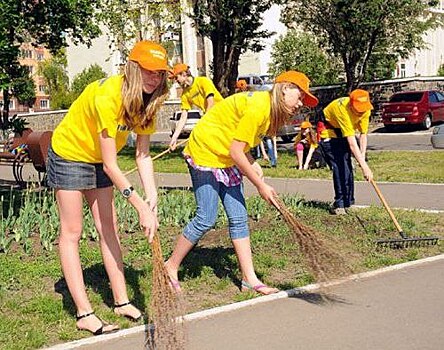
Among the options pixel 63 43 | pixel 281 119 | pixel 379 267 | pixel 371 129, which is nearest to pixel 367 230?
pixel 379 267

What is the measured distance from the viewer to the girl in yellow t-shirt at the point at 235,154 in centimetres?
584

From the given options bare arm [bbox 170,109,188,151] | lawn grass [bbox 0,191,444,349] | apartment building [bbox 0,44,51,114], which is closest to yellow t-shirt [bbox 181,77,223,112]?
bare arm [bbox 170,109,188,151]

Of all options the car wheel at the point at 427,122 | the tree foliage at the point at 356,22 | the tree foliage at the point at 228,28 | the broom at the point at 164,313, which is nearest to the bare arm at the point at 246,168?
the broom at the point at 164,313

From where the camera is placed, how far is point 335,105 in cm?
966

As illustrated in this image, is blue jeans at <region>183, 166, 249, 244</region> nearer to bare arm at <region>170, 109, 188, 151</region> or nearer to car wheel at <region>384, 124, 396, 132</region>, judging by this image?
bare arm at <region>170, 109, 188, 151</region>

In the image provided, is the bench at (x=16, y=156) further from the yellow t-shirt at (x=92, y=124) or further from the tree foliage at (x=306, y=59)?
the tree foliage at (x=306, y=59)

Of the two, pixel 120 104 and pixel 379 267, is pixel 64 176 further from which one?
pixel 379 267

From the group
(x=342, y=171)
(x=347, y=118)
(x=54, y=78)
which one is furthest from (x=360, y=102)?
(x=54, y=78)

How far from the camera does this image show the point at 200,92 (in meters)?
10.5

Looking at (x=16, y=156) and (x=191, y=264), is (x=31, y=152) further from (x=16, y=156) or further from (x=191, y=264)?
(x=191, y=264)

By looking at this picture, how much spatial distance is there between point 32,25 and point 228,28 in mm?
12153

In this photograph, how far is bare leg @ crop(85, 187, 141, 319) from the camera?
5.66 m

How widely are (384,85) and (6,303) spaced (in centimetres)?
3244

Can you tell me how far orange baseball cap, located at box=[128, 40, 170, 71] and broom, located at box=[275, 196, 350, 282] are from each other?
147cm
